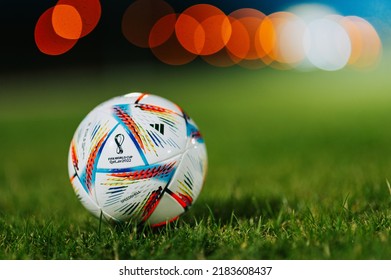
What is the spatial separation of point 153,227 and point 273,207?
1.29 m

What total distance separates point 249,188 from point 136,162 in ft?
8.33

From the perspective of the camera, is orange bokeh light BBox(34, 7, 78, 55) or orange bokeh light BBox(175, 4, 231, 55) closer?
orange bokeh light BBox(34, 7, 78, 55)

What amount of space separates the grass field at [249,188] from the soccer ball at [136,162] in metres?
0.19

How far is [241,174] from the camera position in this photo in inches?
297

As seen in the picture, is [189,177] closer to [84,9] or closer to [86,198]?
[86,198]

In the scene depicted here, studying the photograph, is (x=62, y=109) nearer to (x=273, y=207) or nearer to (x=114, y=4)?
(x=114, y=4)

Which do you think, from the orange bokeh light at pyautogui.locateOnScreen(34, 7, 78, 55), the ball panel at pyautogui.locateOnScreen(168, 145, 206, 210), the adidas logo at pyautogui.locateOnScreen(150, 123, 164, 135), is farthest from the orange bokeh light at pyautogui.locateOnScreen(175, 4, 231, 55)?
the adidas logo at pyautogui.locateOnScreen(150, 123, 164, 135)

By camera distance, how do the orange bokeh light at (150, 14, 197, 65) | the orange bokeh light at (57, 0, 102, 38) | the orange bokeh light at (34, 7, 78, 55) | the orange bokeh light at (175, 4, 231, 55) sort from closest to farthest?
the orange bokeh light at (57, 0, 102, 38)
the orange bokeh light at (34, 7, 78, 55)
the orange bokeh light at (150, 14, 197, 65)
the orange bokeh light at (175, 4, 231, 55)

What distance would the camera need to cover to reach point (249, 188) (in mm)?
6145

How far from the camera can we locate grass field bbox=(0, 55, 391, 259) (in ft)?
11.5

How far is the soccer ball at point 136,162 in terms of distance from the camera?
3.88 meters

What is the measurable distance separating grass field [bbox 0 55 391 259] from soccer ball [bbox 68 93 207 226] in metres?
0.19

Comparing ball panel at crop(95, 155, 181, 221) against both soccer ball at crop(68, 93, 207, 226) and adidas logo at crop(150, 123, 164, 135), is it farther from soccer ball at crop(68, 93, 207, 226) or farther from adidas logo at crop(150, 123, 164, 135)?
adidas logo at crop(150, 123, 164, 135)

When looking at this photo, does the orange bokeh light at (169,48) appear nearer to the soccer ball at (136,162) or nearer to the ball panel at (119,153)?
the soccer ball at (136,162)
